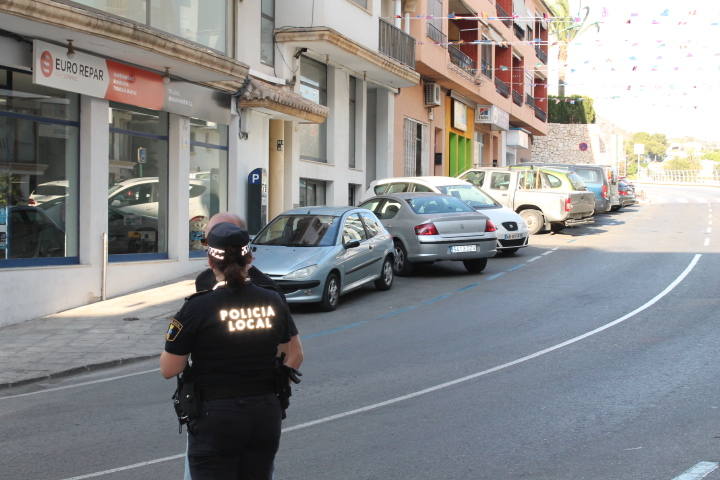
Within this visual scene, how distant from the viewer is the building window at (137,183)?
1563 centimetres

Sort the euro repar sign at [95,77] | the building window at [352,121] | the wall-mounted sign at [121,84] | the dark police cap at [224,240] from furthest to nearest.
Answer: the building window at [352,121] < the wall-mounted sign at [121,84] < the euro repar sign at [95,77] < the dark police cap at [224,240]

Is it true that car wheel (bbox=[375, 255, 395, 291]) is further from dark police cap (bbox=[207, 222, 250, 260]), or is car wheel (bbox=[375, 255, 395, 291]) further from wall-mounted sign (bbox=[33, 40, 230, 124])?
dark police cap (bbox=[207, 222, 250, 260])

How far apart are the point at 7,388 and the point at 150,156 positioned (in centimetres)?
829

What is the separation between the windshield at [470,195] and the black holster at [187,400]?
17.5 metres

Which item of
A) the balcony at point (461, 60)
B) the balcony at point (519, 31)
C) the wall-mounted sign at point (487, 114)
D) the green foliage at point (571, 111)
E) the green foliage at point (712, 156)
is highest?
the green foliage at point (712, 156)

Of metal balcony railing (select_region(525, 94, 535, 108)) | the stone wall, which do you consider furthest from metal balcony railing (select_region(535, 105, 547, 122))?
the stone wall

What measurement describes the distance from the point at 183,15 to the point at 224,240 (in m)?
13.0

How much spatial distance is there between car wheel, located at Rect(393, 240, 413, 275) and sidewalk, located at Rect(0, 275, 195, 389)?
432 centimetres

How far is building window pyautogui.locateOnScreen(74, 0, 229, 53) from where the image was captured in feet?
46.0

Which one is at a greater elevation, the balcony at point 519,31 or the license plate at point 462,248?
the balcony at point 519,31

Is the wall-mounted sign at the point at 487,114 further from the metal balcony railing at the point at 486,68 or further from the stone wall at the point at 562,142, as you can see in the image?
the stone wall at the point at 562,142

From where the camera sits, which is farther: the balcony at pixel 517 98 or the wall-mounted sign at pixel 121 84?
the balcony at pixel 517 98

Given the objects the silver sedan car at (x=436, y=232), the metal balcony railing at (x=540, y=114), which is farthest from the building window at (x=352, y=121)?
the metal balcony railing at (x=540, y=114)

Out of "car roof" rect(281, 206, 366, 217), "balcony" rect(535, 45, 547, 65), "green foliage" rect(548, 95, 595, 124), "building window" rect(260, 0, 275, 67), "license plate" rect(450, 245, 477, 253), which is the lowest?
"license plate" rect(450, 245, 477, 253)
